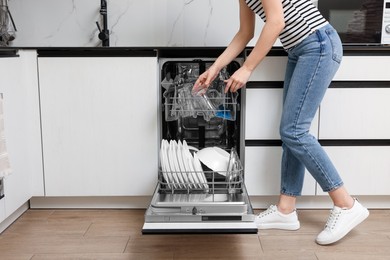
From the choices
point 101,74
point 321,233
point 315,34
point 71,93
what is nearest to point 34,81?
point 71,93

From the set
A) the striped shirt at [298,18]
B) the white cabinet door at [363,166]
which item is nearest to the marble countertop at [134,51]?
the striped shirt at [298,18]

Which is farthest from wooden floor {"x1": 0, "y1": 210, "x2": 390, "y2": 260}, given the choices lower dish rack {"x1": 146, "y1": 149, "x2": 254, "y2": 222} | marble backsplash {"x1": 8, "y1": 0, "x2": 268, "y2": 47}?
marble backsplash {"x1": 8, "y1": 0, "x2": 268, "y2": 47}

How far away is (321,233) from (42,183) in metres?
1.29

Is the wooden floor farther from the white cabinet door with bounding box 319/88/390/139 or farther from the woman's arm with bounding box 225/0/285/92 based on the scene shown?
the woman's arm with bounding box 225/0/285/92

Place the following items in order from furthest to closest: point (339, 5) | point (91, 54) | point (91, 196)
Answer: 1. point (339, 5)
2. point (91, 196)
3. point (91, 54)

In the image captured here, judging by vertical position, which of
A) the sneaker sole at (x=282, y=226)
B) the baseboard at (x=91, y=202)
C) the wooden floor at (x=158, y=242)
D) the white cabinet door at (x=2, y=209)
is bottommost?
the wooden floor at (x=158, y=242)

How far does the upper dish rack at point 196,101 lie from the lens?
1.86 meters

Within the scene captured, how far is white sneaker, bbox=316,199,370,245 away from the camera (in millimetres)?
1721

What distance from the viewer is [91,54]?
1919mm

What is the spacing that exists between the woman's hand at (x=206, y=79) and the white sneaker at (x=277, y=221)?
2.12 ft

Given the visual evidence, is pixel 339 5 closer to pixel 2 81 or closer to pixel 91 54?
pixel 91 54

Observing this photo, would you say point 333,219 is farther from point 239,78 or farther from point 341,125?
point 239,78

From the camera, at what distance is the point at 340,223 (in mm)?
1743

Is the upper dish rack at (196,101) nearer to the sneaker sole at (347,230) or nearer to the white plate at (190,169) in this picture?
the white plate at (190,169)
